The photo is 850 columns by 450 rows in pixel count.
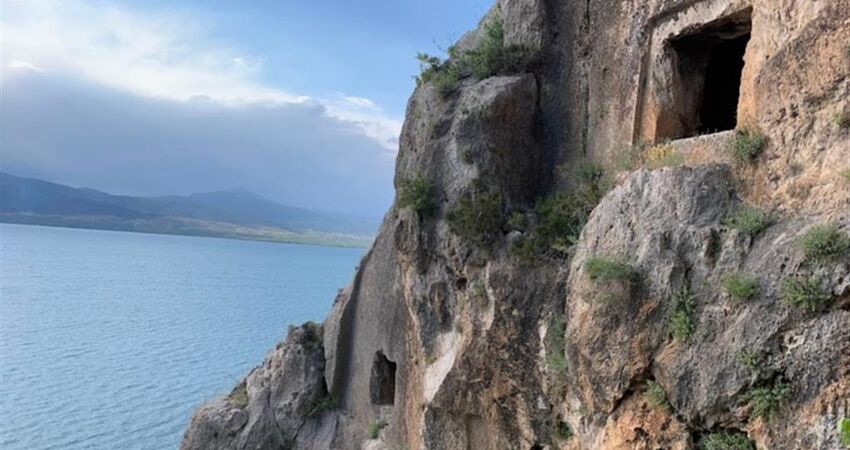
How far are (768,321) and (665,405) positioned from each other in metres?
1.33

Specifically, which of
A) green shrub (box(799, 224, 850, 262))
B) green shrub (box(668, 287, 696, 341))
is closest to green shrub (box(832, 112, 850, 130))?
green shrub (box(799, 224, 850, 262))

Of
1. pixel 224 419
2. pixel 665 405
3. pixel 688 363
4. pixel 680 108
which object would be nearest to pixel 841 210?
pixel 688 363

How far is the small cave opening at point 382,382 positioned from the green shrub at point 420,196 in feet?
13.9

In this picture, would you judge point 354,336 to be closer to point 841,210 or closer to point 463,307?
point 463,307

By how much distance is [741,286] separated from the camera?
19.2 feet

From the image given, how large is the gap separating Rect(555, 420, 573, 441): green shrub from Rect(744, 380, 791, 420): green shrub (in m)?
3.10

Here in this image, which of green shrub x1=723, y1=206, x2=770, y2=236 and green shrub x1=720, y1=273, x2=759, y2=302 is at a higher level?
green shrub x1=723, y1=206, x2=770, y2=236

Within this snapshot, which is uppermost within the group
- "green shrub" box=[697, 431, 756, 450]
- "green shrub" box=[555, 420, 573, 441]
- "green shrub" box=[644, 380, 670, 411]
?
"green shrub" box=[644, 380, 670, 411]

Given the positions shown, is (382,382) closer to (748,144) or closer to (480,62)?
(480,62)

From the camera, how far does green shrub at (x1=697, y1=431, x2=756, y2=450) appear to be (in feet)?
19.1

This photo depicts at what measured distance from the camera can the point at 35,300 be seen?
55.3 meters

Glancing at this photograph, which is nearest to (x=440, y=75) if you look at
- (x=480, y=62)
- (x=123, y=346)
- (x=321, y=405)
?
(x=480, y=62)

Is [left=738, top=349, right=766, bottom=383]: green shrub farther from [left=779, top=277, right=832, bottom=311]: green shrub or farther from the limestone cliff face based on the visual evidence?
[left=779, top=277, right=832, bottom=311]: green shrub

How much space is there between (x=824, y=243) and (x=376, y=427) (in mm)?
9316
